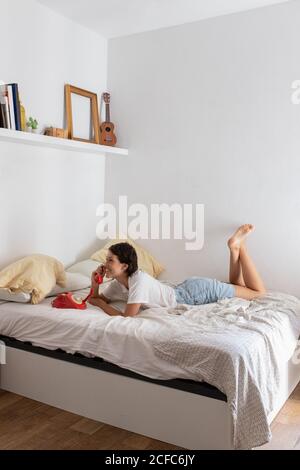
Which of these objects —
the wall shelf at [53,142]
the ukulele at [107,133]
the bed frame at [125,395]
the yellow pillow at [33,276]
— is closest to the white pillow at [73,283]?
the yellow pillow at [33,276]

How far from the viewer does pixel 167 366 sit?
96.0 inches

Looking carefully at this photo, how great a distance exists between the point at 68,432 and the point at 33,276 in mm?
1025

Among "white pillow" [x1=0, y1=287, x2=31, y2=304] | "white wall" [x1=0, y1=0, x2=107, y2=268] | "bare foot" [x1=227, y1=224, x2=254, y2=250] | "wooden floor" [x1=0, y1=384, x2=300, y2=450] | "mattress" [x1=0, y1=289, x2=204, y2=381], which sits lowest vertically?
"wooden floor" [x1=0, y1=384, x2=300, y2=450]

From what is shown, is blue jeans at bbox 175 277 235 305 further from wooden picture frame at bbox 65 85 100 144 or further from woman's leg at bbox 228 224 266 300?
wooden picture frame at bbox 65 85 100 144

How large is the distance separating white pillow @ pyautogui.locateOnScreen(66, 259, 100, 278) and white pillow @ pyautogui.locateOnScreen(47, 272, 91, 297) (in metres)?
0.09

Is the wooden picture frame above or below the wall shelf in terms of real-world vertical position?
above

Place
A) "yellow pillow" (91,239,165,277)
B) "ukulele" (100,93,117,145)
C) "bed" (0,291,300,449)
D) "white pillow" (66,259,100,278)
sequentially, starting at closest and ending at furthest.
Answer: "bed" (0,291,300,449), "white pillow" (66,259,100,278), "yellow pillow" (91,239,165,277), "ukulele" (100,93,117,145)

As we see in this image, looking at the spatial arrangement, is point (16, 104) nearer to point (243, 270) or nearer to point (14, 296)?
point (14, 296)

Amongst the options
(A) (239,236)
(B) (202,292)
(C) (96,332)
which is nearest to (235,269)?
(A) (239,236)

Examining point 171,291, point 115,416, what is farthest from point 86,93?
point 115,416

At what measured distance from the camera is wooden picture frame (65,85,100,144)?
3.89m

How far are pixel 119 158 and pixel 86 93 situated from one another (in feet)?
1.99

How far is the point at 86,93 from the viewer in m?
4.08

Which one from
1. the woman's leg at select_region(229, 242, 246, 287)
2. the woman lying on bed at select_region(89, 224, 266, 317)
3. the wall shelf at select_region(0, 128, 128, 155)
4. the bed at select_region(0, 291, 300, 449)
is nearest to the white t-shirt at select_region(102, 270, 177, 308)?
the woman lying on bed at select_region(89, 224, 266, 317)
